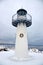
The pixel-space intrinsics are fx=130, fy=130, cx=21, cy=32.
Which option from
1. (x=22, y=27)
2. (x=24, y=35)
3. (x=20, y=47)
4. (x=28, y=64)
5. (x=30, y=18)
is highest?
(x=30, y=18)

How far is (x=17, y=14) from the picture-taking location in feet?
38.7

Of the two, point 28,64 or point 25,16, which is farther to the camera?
point 25,16

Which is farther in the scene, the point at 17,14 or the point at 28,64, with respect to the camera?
the point at 17,14

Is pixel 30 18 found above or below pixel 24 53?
above

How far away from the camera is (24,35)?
1137cm

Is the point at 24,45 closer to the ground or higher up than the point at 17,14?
closer to the ground

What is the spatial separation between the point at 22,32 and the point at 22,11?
1.99 m

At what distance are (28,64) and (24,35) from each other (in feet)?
9.02

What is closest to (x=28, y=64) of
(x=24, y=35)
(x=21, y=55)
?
(x=21, y=55)

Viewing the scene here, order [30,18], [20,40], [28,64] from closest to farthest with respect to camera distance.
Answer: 1. [28,64]
2. [20,40]
3. [30,18]

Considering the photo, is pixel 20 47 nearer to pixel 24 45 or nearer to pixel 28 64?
pixel 24 45

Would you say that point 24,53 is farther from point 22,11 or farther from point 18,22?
point 22,11

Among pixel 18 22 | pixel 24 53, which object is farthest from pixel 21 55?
pixel 18 22

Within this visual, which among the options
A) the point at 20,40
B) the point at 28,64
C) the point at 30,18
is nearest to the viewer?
the point at 28,64
